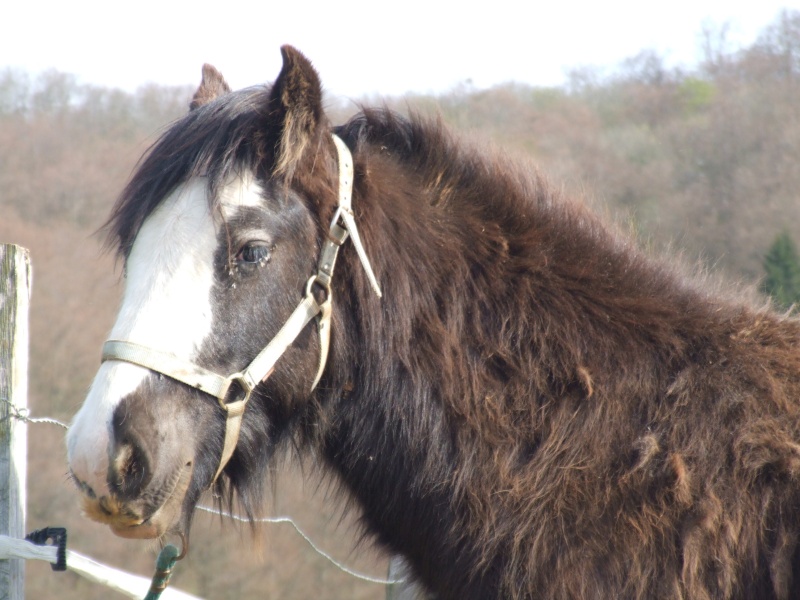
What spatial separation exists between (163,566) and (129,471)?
1.85 feet

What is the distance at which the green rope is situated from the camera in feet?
7.82

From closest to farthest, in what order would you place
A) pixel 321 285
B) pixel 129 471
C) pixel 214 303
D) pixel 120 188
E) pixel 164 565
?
pixel 129 471 < pixel 214 303 < pixel 321 285 < pixel 164 565 < pixel 120 188

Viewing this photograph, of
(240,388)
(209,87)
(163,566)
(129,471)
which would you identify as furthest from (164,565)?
(209,87)

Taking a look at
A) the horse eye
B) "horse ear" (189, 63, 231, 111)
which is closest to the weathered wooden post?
"horse ear" (189, 63, 231, 111)

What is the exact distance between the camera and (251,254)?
219 cm

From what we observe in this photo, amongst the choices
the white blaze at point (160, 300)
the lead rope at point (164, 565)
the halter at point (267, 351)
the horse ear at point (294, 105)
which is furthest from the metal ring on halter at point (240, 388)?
the horse ear at point (294, 105)

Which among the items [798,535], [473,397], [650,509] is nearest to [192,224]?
[473,397]

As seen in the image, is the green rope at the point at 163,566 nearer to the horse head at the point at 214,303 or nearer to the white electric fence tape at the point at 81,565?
the horse head at the point at 214,303

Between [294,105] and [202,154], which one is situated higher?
[294,105]

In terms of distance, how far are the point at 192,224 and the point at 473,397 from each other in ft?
3.18

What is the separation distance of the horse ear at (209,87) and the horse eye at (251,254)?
933mm

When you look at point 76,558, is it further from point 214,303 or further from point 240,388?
point 214,303

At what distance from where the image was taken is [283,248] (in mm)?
2244

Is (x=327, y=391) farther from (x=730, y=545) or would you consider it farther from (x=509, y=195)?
(x=730, y=545)
